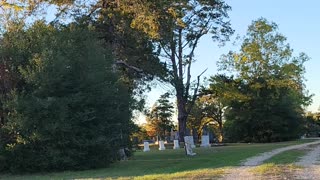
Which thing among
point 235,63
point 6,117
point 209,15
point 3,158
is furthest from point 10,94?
point 235,63

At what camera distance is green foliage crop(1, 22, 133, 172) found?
20.9 metres

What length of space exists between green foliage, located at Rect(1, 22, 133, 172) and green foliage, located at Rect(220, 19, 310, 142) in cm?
3725

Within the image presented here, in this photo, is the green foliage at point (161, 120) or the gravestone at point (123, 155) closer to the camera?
the gravestone at point (123, 155)

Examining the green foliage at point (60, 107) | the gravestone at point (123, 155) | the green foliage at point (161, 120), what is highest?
the green foliage at point (161, 120)

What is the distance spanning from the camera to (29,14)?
1084 inches

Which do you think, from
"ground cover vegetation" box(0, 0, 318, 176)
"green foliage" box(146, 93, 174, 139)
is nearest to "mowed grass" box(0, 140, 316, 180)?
"ground cover vegetation" box(0, 0, 318, 176)

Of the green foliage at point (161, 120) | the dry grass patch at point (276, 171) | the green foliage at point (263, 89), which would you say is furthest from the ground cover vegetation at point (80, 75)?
the green foliage at point (161, 120)

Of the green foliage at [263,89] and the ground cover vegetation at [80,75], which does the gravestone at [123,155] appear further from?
the green foliage at [263,89]

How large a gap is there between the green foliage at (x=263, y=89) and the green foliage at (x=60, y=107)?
37.2 m

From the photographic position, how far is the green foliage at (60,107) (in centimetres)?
2088

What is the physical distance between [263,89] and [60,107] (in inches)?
1682

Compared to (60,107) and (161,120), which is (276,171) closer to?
(60,107)

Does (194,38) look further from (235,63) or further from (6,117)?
(6,117)

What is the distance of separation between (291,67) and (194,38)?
15.7m
